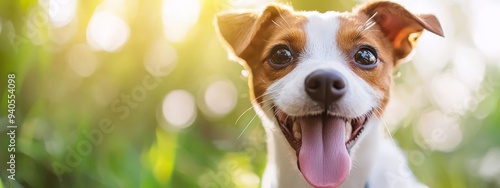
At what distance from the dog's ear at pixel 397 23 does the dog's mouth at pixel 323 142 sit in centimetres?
Result: 17

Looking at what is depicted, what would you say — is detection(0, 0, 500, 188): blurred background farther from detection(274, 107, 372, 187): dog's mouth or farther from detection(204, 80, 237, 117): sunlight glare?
detection(274, 107, 372, 187): dog's mouth

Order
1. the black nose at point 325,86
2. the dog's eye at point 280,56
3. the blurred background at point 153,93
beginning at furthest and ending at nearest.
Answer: the blurred background at point 153,93 < the dog's eye at point 280,56 < the black nose at point 325,86

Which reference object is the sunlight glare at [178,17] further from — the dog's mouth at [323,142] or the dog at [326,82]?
the dog's mouth at [323,142]

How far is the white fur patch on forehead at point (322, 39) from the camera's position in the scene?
3.75ft

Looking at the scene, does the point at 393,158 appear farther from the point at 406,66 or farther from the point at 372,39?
the point at 406,66

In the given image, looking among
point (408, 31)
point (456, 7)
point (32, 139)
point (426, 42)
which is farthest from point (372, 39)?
point (32, 139)

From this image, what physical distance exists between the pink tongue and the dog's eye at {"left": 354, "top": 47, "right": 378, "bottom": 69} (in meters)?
0.10

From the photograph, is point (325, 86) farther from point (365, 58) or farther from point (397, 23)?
point (397, 23)

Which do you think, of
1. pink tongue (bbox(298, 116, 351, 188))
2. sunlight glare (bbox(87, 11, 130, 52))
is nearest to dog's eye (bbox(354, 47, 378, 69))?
pink tongue (bbox(298, 116, 351, 188))

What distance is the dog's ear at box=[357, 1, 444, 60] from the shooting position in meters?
1.18

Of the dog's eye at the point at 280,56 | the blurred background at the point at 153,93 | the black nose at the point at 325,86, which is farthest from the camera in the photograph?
the blurred background at the point at 153,93

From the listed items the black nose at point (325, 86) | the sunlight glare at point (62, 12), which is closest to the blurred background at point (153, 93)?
the sunlight glare at point (62, 12)

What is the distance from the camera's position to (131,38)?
1668mm

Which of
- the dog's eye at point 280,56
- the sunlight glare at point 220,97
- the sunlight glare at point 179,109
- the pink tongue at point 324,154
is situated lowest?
the sunlight glare at point 179,109
